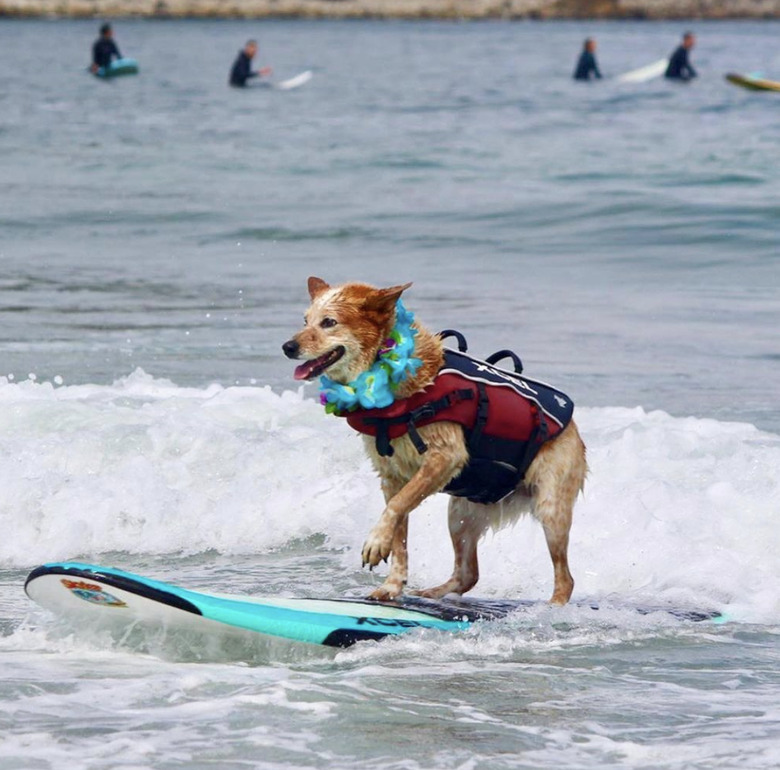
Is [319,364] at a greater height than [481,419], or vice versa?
[319,364]

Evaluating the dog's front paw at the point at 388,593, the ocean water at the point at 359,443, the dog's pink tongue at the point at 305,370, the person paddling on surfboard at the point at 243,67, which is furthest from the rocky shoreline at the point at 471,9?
the dog's pink tongue at the point at 305,370

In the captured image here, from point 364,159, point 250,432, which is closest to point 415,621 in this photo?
point 250,432

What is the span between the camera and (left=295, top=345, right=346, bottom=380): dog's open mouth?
6402 mm

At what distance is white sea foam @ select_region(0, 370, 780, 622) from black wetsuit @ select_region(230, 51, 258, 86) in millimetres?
37493

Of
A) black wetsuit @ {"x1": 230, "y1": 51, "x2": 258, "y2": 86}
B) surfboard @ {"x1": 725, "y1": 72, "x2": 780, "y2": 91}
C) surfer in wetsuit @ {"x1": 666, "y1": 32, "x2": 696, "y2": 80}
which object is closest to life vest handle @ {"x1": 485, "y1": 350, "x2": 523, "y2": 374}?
surfboard @ {"x1": 725, "y1": 72, "x2": 780, "y2": 91}

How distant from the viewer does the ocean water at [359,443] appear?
19.2ft

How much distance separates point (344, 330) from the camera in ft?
21.3

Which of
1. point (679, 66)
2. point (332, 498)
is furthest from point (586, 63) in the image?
point (332, 498)

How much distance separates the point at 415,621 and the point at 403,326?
1283 mm

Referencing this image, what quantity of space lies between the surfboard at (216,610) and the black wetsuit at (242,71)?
135ft

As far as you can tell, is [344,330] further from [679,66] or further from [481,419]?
[679,66]

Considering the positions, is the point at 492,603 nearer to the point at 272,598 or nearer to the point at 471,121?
the point at 272,598

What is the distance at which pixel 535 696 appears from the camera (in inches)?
242

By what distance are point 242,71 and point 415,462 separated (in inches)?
1675
